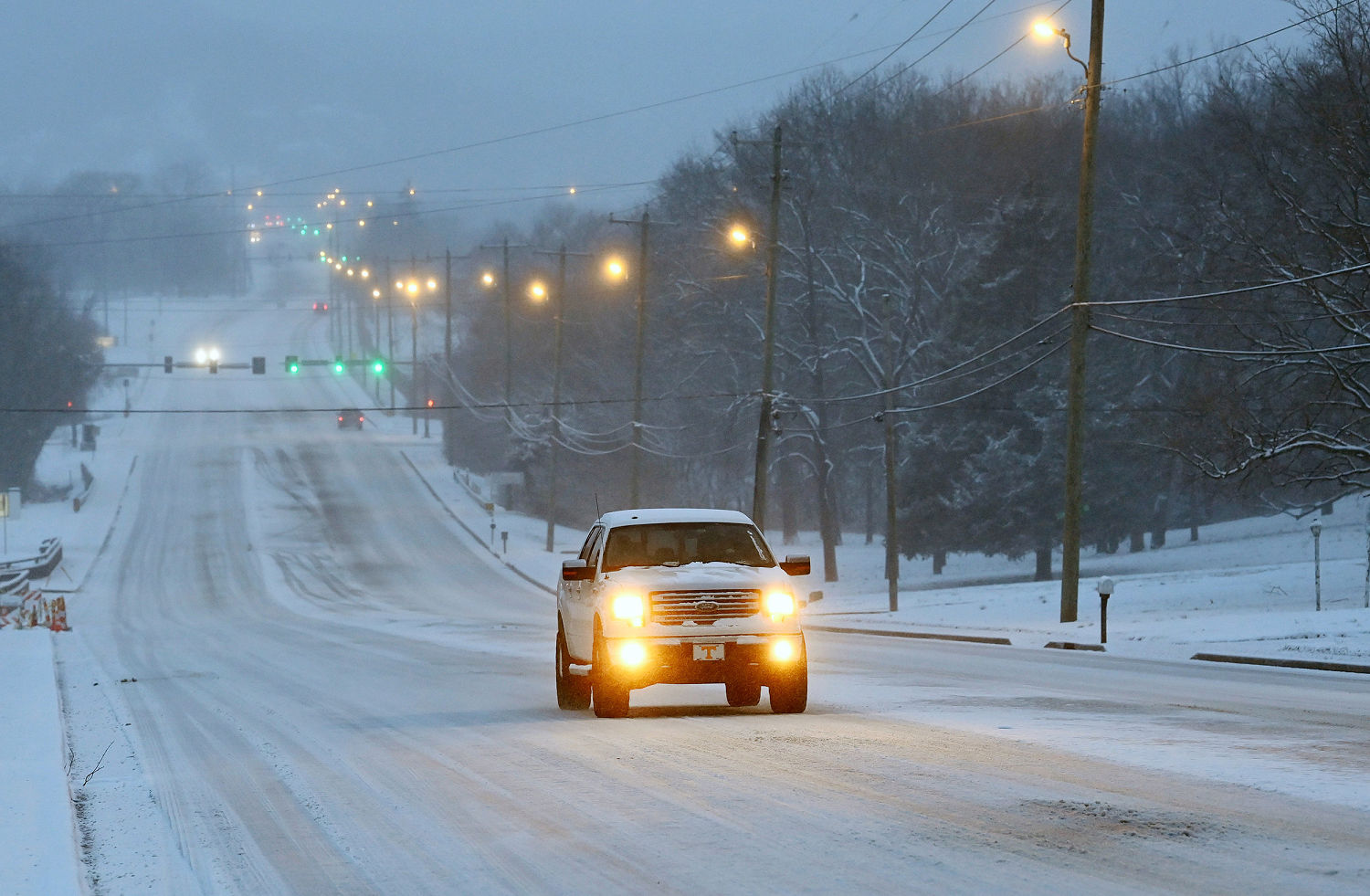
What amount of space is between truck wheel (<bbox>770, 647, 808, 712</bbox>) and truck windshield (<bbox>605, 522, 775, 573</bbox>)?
3.93ft

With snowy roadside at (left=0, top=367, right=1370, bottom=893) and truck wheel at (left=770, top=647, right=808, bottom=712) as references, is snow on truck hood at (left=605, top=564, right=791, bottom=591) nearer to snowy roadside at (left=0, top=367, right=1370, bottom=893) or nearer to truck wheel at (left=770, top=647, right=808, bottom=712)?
truck wheel at (left=770, top=647, right=808, bottom=712)

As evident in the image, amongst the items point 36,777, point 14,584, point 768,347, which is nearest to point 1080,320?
point 768,347

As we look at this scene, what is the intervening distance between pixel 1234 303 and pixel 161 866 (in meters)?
39.4

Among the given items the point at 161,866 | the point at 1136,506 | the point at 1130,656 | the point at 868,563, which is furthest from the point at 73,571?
the point at 161,866

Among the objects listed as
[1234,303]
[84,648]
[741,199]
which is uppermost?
[741,199]

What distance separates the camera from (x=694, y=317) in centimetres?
6850

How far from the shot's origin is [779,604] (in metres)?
14.8

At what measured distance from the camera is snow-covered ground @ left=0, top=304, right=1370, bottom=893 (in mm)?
11359

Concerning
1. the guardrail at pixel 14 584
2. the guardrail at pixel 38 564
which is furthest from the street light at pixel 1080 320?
the guardrail at pixel 38 564

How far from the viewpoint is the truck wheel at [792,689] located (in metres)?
14.8

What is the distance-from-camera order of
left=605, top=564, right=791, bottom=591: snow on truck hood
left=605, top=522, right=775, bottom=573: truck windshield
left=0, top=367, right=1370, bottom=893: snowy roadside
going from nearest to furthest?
left=0, top=367, right=1370, bottom=893: snowy roadside < left=605, top=564, right=791, bottom=591: snow on truck hood < left=605, top=522, right=775, bottom=573: truck windshield

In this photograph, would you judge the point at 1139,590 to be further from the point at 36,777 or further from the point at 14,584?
the point at 14,584

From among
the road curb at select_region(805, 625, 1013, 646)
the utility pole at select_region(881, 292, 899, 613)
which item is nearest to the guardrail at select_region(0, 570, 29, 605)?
the utility pole at select_region(881, 292, 899, 613)

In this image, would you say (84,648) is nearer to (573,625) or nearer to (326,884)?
(573,625)
